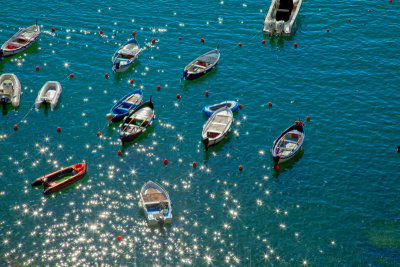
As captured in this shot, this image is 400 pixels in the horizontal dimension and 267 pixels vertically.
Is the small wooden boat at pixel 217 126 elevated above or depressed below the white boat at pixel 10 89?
below

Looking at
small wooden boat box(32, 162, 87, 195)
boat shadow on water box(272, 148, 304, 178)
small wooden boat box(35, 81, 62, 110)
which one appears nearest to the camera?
small wooden boat box(32, 162, 87, 195)

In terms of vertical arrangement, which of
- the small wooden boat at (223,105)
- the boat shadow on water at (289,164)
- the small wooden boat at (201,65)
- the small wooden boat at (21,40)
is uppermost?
the small wooden boat at (21,40)

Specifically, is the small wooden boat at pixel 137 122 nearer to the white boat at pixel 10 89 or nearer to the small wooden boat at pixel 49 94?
the small wooden boat at pixel 49 94

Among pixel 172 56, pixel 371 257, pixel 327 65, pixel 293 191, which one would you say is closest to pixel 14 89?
pixel 172 56

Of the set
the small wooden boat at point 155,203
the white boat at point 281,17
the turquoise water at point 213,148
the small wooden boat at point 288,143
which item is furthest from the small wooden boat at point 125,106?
the white boat at point 281,17

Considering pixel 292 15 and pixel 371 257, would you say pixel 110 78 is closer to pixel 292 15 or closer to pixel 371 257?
pixel 292 15

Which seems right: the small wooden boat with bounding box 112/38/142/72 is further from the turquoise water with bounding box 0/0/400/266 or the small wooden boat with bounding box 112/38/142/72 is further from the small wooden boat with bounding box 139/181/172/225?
the small wooden boat with bounding box 139/181/172/225

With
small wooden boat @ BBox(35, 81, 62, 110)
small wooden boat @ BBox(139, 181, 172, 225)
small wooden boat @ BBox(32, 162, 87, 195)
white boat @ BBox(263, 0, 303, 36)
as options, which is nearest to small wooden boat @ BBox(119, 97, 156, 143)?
small wooden boat @ BBox(32, 162, 87, 195)
